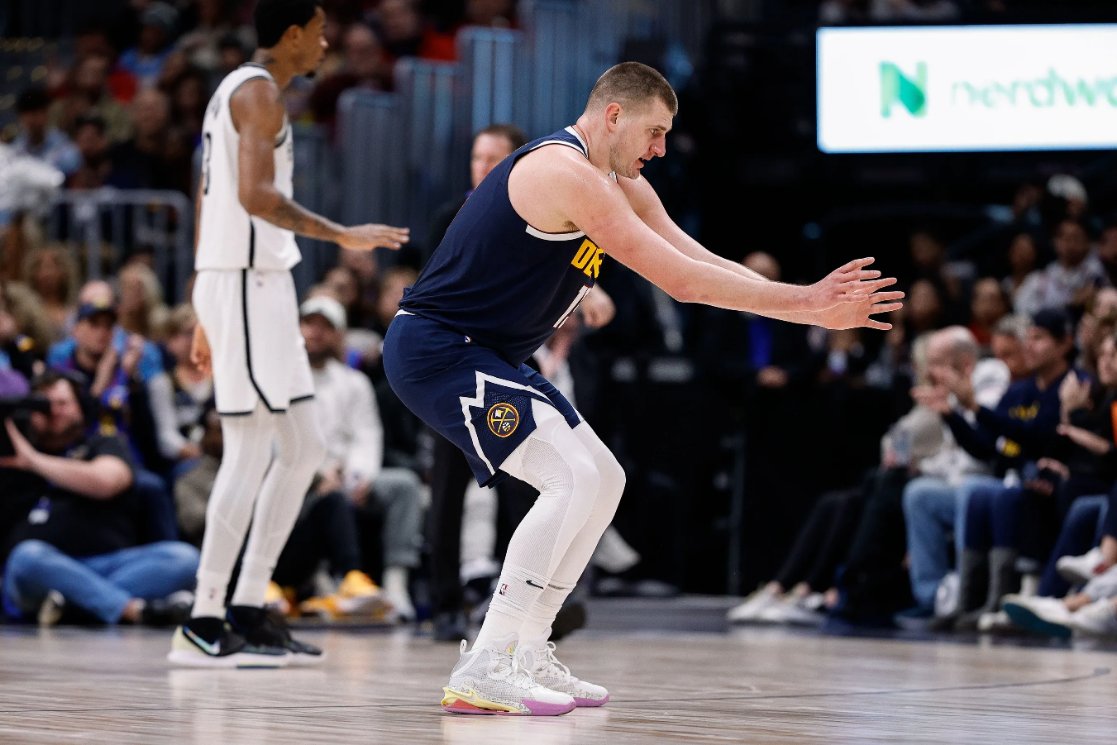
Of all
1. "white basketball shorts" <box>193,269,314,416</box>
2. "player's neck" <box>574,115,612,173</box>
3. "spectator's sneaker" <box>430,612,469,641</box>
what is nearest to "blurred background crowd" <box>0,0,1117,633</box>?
"spectator's sneaker" <box>430,612,469,641</box>

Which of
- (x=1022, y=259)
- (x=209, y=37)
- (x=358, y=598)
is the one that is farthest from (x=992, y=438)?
(x=209, y=37)

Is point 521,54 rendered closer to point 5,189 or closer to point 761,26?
point 761,26

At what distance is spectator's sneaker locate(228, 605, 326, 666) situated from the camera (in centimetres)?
589

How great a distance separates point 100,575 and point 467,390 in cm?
458

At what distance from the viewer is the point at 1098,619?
25.5 feet

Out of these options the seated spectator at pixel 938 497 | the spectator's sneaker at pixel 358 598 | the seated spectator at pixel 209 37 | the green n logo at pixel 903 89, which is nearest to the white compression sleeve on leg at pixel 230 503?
the spectator's sneaker at pixel 358 598

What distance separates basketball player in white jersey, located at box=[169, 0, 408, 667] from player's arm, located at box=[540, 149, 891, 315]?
1483 millimetres

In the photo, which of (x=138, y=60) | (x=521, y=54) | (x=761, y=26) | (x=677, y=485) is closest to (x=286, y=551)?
(x=677, y=485)

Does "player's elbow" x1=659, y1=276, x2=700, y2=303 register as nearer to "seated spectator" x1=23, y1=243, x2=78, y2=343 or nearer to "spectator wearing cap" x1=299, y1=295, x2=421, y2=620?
"spectator wearing cap" x1=299, y1=295, x2=421, y2=620

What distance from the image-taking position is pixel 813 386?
1082 centimetres

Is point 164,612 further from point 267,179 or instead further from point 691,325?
point 691,325

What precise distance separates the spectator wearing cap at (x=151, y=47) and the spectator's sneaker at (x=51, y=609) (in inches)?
312

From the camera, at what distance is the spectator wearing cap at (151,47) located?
15.6 meters

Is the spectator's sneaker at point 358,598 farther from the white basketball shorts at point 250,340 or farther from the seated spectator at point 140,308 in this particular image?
the white basketball shorts at point 250,340
